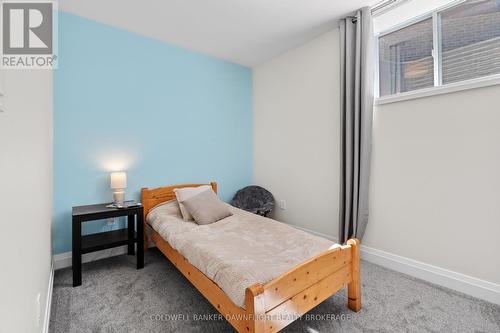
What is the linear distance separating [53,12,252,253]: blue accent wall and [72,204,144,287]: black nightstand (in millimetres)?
238

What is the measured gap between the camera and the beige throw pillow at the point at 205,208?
236 centimetres

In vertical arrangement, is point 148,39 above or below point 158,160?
above

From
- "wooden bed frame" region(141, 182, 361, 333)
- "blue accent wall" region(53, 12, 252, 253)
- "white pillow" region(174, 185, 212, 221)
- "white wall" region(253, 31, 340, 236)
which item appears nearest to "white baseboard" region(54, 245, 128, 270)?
"blue accent wall" region(53, 12, 252, 253)

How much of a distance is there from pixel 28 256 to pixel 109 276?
133 cm

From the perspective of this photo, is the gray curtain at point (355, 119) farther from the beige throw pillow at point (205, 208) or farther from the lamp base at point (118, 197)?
the lamp base at point (118, 197)

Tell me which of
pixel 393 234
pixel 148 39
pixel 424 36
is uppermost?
pixel 148 39

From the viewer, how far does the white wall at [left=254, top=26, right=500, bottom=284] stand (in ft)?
6.02

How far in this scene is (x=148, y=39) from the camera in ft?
9.29

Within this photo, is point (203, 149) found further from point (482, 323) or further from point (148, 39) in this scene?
point (482, 323)

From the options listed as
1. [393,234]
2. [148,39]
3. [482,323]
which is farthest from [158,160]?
[482,323]

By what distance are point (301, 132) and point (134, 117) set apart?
2.07m

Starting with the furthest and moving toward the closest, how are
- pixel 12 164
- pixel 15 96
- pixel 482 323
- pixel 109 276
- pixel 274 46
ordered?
1. pixel 274 46
2. pixel 109 276
3. pixel 482 323
4. pixel 15 96
5. pixel 12 164

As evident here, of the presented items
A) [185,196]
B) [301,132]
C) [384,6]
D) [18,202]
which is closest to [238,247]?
[185,196]

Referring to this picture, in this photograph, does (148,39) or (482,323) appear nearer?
(482,323)
